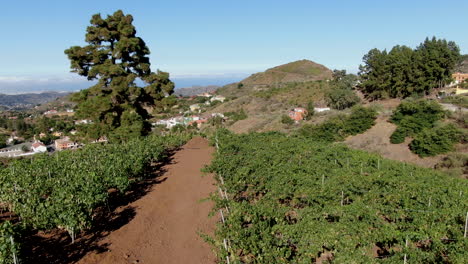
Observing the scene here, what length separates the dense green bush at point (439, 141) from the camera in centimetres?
1998

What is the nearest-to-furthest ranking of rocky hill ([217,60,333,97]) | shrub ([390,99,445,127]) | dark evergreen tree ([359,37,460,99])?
shrub ([390,99,445,127]), dark evergreen tree ([359,37,460,99]), rocky hill ([217,60,333,97])

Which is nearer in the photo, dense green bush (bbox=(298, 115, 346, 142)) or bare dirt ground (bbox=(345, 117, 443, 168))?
bare dirt ground (bbox=(345, 117, 443, 168))

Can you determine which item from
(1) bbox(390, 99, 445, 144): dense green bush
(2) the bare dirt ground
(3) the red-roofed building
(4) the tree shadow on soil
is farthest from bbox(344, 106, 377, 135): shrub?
(4) the tree shadow on soil

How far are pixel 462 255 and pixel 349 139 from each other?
2282 centimetres

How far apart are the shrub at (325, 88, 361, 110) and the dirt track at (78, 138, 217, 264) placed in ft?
105

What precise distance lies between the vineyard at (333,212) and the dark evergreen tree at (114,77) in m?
7.48

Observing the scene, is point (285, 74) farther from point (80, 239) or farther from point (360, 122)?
point (80, 239)

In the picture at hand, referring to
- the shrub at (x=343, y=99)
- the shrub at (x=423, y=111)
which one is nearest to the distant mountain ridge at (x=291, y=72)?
the shrub at (x=343, y=99)

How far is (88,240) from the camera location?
22.3ft

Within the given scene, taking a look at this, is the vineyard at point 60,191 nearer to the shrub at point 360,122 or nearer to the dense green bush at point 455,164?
the dense green bush at point 455,164

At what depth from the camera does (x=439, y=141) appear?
65.9 ft

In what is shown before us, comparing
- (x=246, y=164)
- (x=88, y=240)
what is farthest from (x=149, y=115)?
(x=88, y=240)

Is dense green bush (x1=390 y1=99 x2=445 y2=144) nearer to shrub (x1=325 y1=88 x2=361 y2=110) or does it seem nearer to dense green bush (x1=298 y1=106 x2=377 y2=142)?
dense green bush (x1=298 y1=106 x2=377 y2=142)

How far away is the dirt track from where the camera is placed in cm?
625
